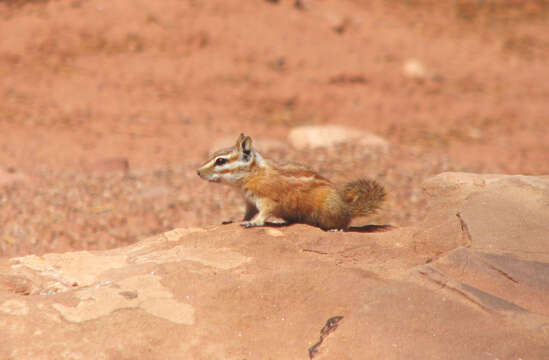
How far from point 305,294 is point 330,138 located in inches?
245

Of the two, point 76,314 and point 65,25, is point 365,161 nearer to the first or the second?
point 76,314

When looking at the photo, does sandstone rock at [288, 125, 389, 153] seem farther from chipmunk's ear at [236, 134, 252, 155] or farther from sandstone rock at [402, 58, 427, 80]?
chipmunk's ear at [236, 134, 252, 155]

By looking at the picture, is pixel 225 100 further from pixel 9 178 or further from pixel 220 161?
Answer: pixel 220 161

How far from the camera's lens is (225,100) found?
11867mm

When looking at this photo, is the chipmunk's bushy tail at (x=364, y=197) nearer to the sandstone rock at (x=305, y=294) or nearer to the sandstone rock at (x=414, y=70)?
the sandstone rock at (x=305, y=294)

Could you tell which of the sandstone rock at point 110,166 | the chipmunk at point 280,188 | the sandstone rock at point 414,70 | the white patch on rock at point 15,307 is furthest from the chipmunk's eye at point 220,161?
the sandstone rock at point 414,70

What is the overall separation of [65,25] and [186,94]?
2916 mm

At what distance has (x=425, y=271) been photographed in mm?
3439

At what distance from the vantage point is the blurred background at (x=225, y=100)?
7703mm

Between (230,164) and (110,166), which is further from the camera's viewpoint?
(110,166)

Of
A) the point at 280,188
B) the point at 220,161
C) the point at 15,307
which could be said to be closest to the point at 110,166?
the point at 220,161

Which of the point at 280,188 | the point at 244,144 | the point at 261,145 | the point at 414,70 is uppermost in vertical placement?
the point at 414,70

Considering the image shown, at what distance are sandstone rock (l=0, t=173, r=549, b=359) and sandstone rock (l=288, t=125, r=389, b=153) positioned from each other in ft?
16.8

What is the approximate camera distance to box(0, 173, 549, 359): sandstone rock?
2.93 meters
